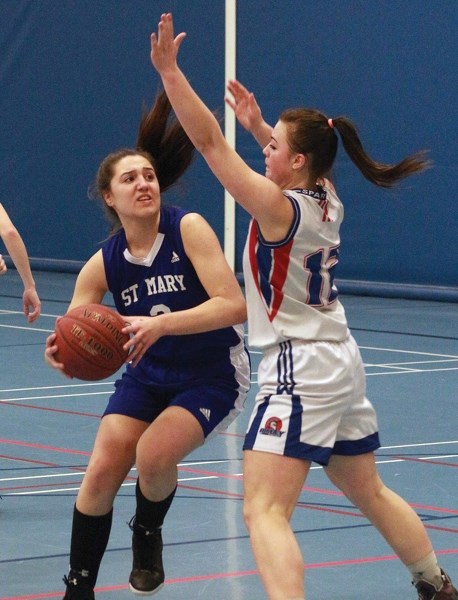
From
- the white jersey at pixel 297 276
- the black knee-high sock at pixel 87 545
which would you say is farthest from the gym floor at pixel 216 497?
the white jersey at pixel 297 276

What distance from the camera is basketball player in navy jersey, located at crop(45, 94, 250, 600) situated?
13.4 feet

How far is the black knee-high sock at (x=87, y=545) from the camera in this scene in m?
4.12

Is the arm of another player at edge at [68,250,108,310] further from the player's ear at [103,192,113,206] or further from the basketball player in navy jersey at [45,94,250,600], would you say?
the player's ear at [103,192,113,206]

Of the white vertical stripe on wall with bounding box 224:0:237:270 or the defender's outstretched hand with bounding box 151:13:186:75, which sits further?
the white vertical stripe on wall with bounding box 224:0:237:270

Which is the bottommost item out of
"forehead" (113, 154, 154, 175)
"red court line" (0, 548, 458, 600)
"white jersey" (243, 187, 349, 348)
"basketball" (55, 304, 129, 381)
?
"red court line" (0, 548, 458, 600)

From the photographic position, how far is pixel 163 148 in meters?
4.57

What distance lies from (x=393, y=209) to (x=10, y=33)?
5.43 meters

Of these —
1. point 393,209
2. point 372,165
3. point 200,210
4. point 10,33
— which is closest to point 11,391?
point 372,165

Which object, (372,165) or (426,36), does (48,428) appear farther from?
(426,36)

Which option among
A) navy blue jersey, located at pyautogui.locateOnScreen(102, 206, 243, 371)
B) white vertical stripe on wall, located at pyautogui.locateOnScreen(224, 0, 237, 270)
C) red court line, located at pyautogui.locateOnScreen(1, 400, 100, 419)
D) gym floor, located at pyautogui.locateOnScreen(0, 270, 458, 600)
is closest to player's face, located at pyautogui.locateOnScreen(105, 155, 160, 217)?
navy blue jersey, located at pyautogui.locateOnScreen(102, 206, 243, 371)

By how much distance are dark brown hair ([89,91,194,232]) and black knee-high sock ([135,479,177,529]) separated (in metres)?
0.87

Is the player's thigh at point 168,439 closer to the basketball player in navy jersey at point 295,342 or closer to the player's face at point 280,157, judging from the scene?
the basketball player in navy jersey at point 295,342

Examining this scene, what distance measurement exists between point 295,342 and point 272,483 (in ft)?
1.27

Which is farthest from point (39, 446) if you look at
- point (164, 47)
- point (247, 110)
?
point (164, 47)
